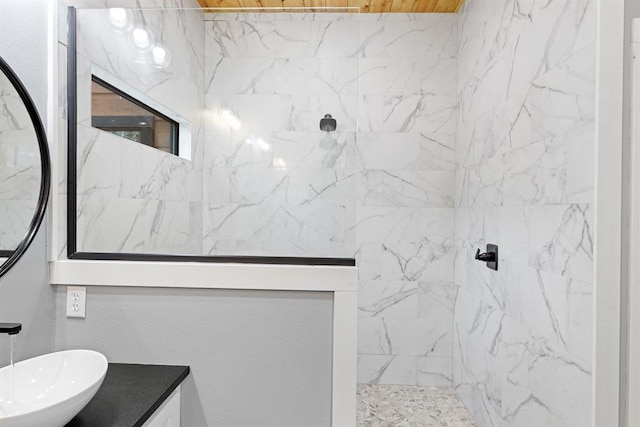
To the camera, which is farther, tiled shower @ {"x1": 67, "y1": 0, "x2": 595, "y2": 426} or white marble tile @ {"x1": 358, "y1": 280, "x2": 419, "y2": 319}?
white marble tile @ {"x1": 358, "y1": 280, "x2": 419, "y2": 319}

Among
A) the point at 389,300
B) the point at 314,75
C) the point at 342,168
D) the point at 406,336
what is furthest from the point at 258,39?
the point at 406,336

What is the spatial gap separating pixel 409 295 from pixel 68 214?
7.87ft

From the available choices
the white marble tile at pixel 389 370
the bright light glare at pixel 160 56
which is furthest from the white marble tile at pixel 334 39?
the white marble tile at pixel 389 370

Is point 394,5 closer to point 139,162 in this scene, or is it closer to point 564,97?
point 564,97

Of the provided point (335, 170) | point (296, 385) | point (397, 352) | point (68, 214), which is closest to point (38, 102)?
point (68, 214)

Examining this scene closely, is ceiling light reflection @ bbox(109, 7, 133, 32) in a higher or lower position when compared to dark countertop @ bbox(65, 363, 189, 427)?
higher

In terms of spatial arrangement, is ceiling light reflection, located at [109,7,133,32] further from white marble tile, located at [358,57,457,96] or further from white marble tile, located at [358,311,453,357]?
white marble tile, located at [358,311,453,357]

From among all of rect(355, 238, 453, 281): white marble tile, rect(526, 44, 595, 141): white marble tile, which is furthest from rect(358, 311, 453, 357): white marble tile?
rect(526, 44, 595, 141): white marble tile

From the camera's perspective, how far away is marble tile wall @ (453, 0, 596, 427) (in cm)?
152

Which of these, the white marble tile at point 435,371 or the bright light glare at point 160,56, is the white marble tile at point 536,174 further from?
the bright light glare at point 160,56

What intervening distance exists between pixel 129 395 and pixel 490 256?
1924 mm

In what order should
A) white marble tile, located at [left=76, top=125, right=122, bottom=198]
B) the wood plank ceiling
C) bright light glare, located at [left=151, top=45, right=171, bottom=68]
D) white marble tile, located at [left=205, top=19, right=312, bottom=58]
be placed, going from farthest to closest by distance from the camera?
the wood plank ceiling
bright light glare, located at [left=151, top=45, right=171, bottom=68]
white marble tile, located at [left=205, top=19, right=312, bottom=58]
white marble tile, located at [left=76, top=125, right=122, bottom=198]

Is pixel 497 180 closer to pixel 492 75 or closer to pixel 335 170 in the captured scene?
pixel 492 75

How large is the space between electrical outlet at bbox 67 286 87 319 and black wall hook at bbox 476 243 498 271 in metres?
2.02
